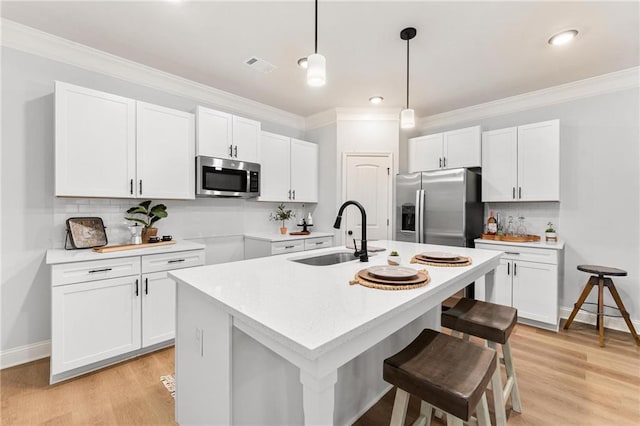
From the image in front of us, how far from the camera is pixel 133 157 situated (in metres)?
2.64

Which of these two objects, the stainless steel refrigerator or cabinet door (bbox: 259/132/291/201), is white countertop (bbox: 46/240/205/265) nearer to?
cabinet door (bbox: 259/132/291/201)

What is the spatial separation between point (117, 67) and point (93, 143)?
2.93ft

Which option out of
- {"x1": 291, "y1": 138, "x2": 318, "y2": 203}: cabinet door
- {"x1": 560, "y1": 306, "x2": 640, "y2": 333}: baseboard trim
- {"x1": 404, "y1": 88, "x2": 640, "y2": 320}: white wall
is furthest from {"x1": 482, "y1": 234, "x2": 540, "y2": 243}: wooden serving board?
{"x1": 291, "y1": 138, "x2": 318, "y2": 203}: cabinet door

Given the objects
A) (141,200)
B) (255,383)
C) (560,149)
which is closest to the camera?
(255,383)

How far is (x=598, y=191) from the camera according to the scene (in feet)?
10.4

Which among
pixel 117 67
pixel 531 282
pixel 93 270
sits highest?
pixel 117 67

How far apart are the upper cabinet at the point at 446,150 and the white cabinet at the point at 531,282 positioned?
1142mm

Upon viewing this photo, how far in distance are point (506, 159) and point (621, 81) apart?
4.05 ft

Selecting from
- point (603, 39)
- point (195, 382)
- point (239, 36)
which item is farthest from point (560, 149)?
point (195, 382)

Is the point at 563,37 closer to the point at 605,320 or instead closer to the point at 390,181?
the point at 390,181

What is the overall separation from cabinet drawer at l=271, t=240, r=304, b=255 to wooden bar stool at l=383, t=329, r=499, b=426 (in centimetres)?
230

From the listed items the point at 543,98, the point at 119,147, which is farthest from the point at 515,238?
the point at 119,147

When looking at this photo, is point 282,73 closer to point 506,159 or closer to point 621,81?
point 506,159

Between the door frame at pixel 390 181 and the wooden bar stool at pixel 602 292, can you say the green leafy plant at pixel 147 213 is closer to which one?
the door frame at pixel 390 181
